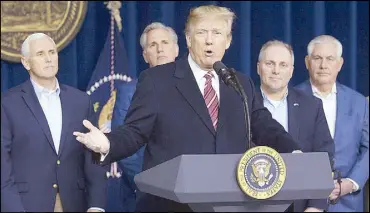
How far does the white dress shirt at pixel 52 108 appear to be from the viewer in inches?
131

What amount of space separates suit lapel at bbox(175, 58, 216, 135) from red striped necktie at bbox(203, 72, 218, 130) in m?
0.03

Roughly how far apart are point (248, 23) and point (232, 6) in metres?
0.16

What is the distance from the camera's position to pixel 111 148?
265cm

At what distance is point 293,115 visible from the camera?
3631 mm

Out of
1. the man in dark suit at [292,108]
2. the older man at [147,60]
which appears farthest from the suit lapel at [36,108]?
the man in dark suit at [292,108]

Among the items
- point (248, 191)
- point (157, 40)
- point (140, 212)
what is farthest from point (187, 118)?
point (157, 40)

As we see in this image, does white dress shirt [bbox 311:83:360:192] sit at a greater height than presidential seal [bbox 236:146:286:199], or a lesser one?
lesser

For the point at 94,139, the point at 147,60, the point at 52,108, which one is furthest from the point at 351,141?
the point at 94,139

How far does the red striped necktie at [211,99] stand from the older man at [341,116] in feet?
4.11

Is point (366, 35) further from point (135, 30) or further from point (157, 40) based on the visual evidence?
point (157, 40)

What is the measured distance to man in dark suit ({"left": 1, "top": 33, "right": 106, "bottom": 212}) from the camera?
10.7ft

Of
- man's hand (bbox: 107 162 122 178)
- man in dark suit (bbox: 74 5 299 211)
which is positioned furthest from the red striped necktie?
man's hand (bbox: 107 162 122 178)

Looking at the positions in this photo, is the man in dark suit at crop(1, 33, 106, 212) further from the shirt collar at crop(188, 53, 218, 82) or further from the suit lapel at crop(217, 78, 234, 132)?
the suit lapel at crop(217, 78, 234, 132)

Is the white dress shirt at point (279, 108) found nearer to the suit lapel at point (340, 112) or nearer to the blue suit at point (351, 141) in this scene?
the blue suit at point (351, 141)
